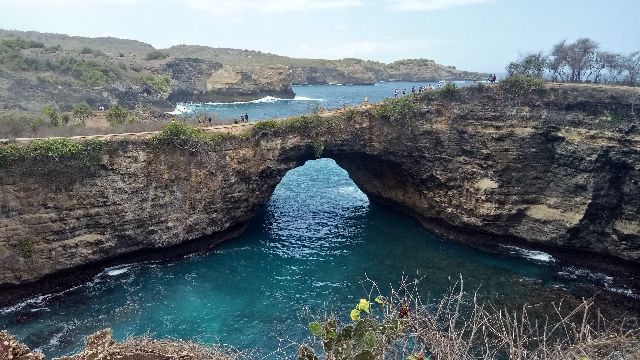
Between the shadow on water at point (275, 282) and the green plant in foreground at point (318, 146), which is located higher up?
the green plant in foreground at point (318, 146)

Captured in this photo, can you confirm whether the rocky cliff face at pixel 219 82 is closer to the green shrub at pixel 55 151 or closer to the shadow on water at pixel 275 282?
the shadow on water at pixel 275 282

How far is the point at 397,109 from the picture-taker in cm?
3762

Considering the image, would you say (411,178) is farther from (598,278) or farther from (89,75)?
(89,75)

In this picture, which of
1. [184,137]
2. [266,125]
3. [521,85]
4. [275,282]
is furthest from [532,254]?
[184,137]

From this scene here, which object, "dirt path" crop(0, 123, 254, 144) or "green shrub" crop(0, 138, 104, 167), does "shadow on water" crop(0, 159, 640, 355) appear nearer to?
"green shrub" crop(0, 138, 104, 167)

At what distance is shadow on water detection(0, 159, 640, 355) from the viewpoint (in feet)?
81.9

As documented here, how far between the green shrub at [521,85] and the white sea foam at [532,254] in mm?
11899

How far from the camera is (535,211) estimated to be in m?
34.8

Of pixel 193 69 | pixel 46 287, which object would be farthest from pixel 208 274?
pixel 193 69

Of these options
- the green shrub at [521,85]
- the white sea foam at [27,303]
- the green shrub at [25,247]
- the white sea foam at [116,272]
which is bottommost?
the white sea foam at [27,303]

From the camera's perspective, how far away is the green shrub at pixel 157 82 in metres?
82.1

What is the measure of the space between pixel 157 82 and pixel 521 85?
65.6 m

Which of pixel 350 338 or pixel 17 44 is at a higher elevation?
pixel 17 44

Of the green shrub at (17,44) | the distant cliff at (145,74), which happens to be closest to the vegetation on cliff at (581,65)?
the distant cliff at (145,74)
